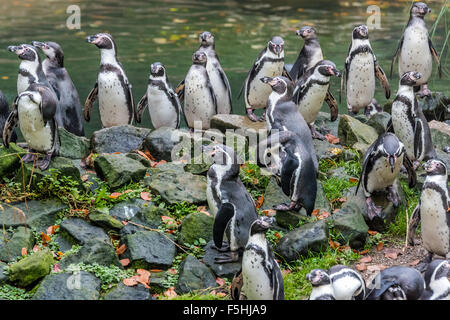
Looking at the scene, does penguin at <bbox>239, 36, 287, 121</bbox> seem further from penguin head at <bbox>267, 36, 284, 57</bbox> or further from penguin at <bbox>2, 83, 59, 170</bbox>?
penguin at <bbox>2, 83, 59, 170</bbox>

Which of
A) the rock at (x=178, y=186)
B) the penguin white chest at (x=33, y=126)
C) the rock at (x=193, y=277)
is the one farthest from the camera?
the rock at (x=178, y=186)

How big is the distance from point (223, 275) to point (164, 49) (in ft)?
31.5

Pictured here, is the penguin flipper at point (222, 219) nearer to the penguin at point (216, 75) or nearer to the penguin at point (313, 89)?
the penguin at point (313, 89)

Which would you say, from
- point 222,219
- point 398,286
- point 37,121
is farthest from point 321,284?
point 37,121

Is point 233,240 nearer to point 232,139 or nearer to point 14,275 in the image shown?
point 14,275

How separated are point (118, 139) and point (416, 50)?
13.0 feet

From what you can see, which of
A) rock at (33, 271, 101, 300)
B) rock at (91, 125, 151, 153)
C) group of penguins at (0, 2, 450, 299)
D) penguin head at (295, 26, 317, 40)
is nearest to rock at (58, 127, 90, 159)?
rock at (91, 125, 151, 153)

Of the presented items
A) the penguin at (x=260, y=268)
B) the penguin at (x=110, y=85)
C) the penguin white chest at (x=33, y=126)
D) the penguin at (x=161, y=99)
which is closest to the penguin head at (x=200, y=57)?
the penguin at (x=161, y=99)

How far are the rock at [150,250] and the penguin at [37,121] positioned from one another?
1192 mm

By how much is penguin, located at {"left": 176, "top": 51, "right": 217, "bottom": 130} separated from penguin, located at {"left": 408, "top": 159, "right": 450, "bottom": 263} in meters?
3.38

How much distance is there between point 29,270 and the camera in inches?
215

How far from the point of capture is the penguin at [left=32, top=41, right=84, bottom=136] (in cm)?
861

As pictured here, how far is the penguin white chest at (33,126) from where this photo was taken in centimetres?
632

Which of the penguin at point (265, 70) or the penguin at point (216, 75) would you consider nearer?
the penguin at point (265, 70)
